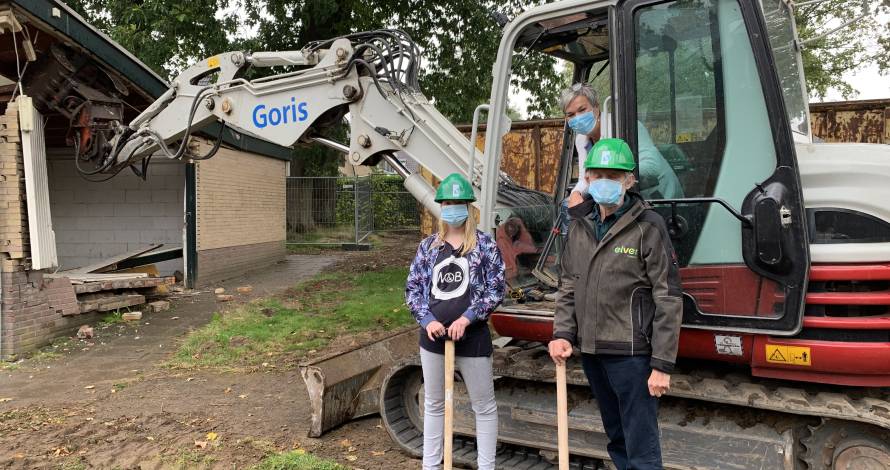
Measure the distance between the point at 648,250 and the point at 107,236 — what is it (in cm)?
1132

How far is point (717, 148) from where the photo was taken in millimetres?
3316

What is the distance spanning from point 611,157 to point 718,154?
2.63 ft

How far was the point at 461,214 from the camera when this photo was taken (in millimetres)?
3510

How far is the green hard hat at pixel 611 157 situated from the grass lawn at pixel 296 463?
2534 millimetres

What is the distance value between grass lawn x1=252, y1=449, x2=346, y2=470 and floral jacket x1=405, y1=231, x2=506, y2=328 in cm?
128

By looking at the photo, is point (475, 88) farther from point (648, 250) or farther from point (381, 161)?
point (648, 250)

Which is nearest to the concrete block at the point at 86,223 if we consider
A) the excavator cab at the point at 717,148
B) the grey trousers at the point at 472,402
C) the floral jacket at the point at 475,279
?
the floral jacket at the point at 475,279

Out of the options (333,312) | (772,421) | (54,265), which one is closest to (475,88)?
(333,312)

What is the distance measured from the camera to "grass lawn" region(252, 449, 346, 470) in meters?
4.06

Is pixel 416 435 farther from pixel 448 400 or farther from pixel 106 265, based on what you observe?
pixel 106 265

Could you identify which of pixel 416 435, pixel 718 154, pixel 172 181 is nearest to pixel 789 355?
pixel 718 154

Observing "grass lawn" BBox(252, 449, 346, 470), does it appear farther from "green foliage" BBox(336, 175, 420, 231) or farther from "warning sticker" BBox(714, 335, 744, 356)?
"green foliage" BBox(336, 175, 420, 231)

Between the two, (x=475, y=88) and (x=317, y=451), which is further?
(x=475, y=88)

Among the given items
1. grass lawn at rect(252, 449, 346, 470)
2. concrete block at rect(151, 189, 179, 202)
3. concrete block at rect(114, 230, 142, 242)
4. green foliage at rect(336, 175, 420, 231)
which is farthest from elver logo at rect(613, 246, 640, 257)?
green foliage at rect(336, 175, 420, 231)
